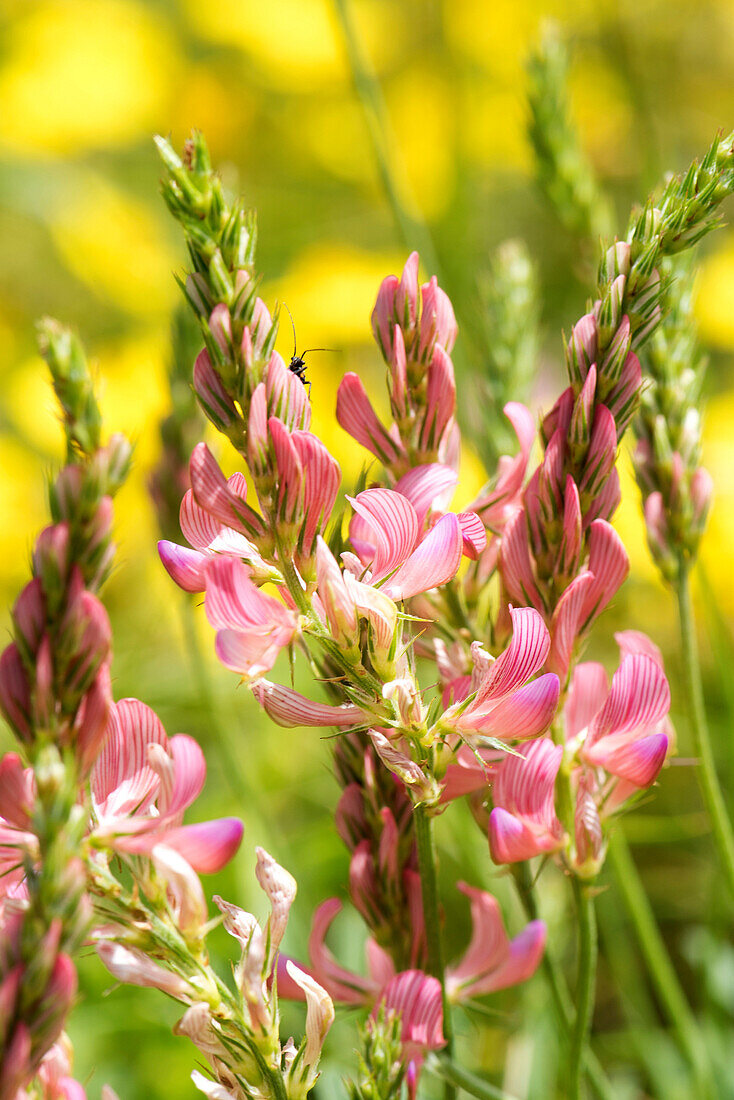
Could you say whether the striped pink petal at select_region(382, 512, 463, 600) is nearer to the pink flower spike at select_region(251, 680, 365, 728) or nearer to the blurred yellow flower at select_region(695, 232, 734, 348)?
the pink flower spike at select_region(251, 680, 365, 728)

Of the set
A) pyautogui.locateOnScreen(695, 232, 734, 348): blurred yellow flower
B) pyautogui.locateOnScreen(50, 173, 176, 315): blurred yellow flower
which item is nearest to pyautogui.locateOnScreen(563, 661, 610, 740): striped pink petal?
pyautogui.locateOnScreen(695, 232, 734, 348): blurred yellow flower

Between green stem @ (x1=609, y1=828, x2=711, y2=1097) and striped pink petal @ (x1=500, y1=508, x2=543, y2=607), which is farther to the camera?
green stem @ (x1=609, y1=828, x2=711, y2=1097)

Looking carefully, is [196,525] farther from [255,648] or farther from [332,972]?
[332,972]

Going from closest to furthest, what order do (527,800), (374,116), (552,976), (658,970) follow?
(527,800)
(552,976)
(658,970)
(374,116)

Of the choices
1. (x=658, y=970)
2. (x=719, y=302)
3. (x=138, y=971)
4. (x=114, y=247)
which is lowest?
(x=658, y=970)

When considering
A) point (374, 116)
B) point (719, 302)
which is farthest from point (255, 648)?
point (719, 302)

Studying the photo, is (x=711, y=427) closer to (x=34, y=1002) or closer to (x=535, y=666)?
(x=535, y=666)
